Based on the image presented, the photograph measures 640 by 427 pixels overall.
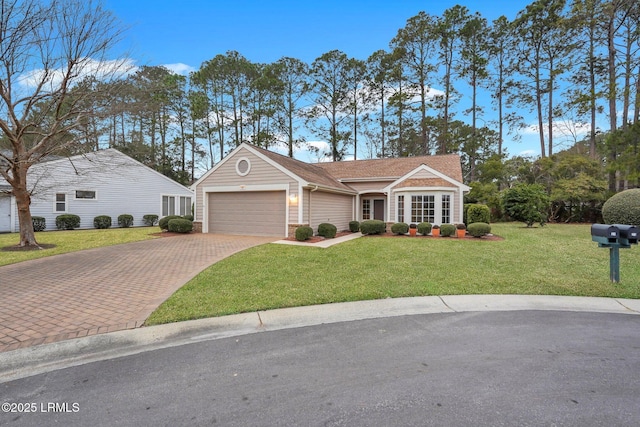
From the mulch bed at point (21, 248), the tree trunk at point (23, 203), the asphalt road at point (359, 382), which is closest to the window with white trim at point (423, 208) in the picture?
the asphalt road at point (359, 382)

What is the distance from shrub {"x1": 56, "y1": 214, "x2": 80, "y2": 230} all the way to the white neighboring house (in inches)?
18.1

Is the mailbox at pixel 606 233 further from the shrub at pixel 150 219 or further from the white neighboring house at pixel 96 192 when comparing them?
the shrub at pixel 150 219

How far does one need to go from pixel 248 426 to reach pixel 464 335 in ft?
9.73

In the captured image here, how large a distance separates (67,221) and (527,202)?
26020mm

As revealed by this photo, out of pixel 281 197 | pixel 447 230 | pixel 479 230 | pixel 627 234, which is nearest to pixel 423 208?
pixel 447 230

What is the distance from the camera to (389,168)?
20.1 metres

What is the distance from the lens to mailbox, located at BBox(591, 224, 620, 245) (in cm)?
581

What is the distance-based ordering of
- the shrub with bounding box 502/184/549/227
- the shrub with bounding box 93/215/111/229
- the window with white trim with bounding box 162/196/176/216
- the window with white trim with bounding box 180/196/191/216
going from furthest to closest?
1. the window with white trim with bounding box 180/196/191/216
2. the window with white trim with bounding box 162/196/176/216
3. the shrub with bounding box 93/215/111/229
4. the shrub with bounding box 502/184/549/227

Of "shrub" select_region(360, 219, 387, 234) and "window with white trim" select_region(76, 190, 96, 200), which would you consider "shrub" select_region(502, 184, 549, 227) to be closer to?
"shrub" select_region(360, 219, 387, 234)

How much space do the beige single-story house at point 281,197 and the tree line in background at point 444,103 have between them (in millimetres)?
9335

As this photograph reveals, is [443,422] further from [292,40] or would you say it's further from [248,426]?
[292,40]

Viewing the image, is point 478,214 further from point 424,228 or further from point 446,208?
point 424,228

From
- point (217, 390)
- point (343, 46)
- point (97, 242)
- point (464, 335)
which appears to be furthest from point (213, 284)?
point (343, 46)

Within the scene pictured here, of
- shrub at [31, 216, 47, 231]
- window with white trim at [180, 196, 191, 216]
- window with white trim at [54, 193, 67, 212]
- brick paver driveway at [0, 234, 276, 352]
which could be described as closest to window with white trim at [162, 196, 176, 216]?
window with white trim at [180, 196, 191, 216]
